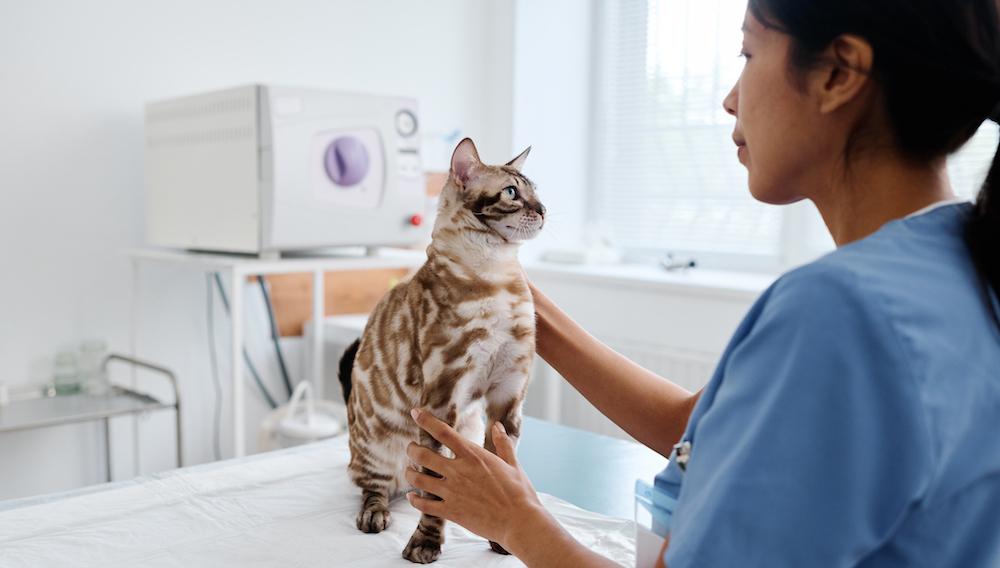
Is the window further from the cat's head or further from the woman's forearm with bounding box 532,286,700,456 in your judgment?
the cat's head

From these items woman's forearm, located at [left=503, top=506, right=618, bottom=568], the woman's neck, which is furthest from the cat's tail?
the woman's neck

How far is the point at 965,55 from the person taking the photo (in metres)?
0.57

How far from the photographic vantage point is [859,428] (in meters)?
0.51

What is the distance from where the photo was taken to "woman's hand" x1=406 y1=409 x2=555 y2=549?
79 centimetres

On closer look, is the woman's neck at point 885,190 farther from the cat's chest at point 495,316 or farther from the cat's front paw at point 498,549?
the cat's front paw at point 498,549

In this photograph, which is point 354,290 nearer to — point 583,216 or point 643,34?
point 583,216

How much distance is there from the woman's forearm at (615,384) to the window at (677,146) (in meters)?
1.84

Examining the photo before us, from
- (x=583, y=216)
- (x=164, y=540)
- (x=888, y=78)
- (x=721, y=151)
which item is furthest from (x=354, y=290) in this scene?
(x=888, y=78)

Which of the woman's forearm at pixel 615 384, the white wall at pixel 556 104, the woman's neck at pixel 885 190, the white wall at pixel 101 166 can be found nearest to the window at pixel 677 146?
the white wall at pixel 556 104

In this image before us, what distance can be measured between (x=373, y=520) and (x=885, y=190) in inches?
29.5

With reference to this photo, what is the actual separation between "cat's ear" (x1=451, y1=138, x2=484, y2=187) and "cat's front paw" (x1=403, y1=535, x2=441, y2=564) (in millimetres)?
440

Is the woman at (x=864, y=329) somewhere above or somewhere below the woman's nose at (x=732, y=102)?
below

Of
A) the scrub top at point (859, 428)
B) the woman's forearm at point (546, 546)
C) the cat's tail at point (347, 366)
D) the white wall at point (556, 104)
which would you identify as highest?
the white wall at point (556, 104)

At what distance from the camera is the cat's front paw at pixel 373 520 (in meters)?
1.06
